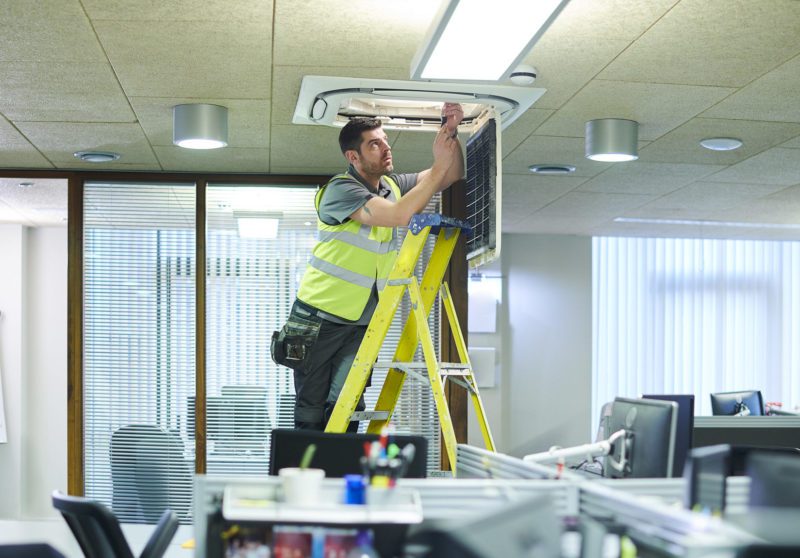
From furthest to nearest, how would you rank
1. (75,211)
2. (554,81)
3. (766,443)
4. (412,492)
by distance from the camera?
(75,211) → (766,443) → (554,81) → (412,492)

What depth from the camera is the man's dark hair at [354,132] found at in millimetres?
3691

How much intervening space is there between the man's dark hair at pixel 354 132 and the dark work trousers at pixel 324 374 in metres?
0.69

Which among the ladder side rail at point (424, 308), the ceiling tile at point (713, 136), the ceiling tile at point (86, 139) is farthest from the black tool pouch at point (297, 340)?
the ceiling tile at point (713, 136)

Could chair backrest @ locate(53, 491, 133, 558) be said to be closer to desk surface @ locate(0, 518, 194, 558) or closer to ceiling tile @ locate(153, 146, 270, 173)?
desk surface @ locate(0, 518, 194, 558)

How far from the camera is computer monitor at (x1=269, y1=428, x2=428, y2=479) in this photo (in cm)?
246

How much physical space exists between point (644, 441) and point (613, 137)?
2057 millimetres

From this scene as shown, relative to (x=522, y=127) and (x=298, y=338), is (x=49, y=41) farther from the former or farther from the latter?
(x=522, y=127)

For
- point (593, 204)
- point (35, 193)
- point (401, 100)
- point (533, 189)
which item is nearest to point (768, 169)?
point (533, 189)

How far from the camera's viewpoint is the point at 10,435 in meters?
8.60

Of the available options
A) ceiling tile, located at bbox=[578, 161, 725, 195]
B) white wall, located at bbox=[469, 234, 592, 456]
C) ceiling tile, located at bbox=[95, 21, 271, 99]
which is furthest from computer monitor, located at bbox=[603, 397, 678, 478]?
white wall, located at bbox=[469, 234, 592, 456]

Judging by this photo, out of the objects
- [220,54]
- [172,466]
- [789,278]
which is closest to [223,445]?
[172,466]

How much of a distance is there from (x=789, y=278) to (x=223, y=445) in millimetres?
6381

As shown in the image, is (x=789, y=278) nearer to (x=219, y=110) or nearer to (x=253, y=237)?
A: (x=253, y=237)

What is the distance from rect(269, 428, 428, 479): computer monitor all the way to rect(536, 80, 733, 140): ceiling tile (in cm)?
198
